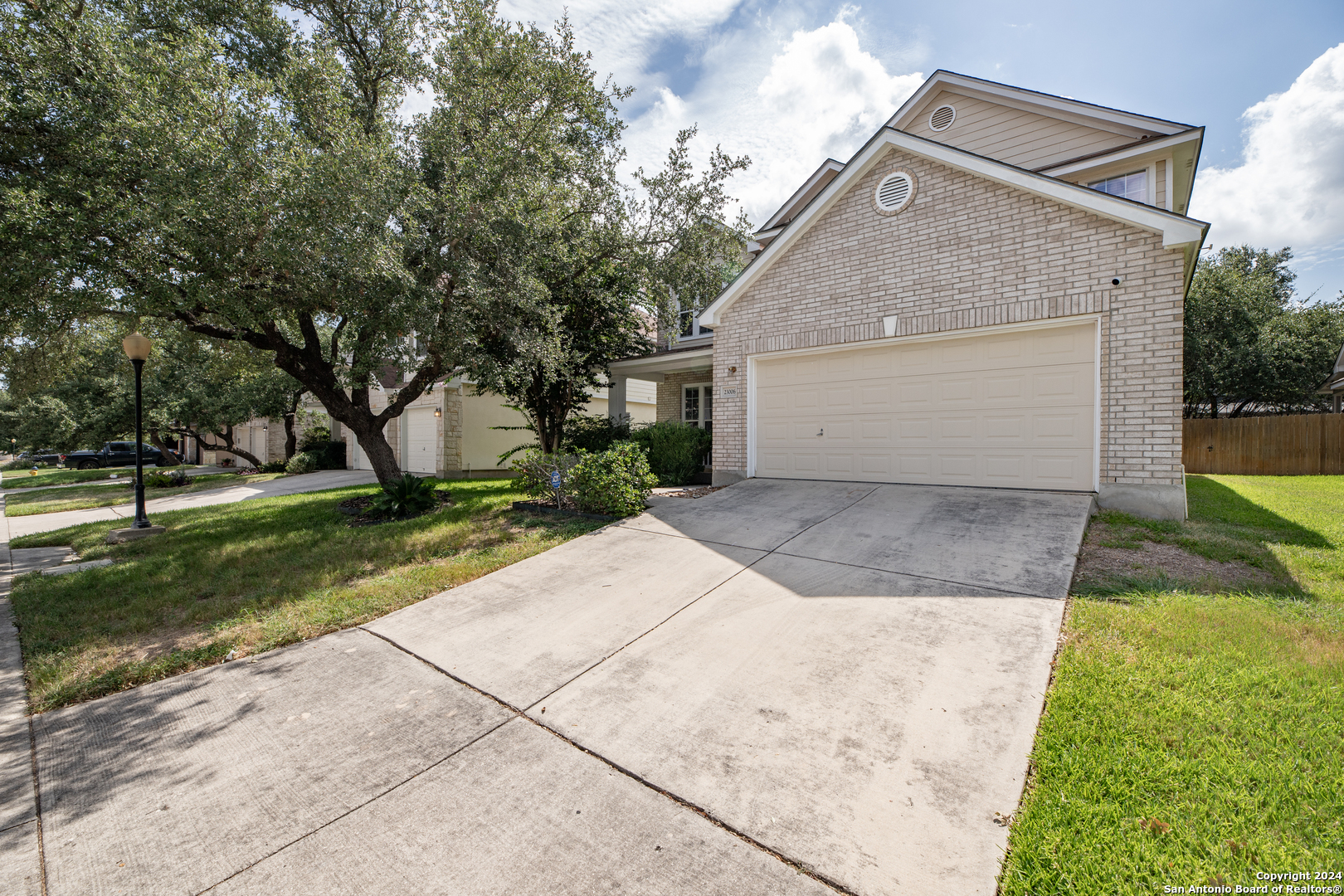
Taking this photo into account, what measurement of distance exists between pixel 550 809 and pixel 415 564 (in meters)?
4.78

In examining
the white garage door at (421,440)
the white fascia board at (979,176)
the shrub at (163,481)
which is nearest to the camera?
the white fascia board at (979,176)

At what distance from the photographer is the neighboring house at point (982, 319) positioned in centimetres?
679

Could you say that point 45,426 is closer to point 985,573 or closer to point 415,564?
point 415,564

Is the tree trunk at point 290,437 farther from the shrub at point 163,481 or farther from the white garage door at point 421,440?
the white garage door at point 421,440

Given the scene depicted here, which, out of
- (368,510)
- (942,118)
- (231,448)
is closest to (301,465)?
(231,448)

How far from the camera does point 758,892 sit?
2057 mm

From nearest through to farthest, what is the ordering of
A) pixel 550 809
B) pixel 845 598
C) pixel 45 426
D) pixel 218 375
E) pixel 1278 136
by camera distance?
pixel 550 809 < pixel 845 598 < pixel 218 375 < pixel 1278 136 < pixel 45 426

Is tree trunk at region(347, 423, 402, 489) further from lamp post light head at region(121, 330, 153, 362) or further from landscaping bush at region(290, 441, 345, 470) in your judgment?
landscaping bush at region(290, 441, 345, 470)

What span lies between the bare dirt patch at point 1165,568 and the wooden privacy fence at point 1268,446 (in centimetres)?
1311

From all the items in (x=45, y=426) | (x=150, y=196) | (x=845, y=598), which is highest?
(x=150, y=196)

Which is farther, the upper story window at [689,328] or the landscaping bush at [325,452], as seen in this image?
the landscaping bush at [325,452]

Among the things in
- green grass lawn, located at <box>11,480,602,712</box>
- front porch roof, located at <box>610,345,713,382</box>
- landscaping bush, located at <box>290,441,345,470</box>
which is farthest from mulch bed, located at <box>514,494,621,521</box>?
landscaping bush, located at <box>290,441,345,470</box>

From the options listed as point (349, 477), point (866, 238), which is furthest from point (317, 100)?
point (349, 477)

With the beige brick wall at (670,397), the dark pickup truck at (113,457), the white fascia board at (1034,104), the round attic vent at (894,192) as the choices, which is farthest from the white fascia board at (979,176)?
the dark pickup truck at (113,457)
